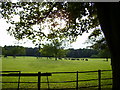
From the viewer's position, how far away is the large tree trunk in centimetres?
869

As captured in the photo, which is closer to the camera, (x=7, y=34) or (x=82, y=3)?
(x=82, y=3)

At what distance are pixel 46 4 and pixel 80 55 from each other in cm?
16498

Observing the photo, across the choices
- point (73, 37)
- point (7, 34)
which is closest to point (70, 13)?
point (73, 37)

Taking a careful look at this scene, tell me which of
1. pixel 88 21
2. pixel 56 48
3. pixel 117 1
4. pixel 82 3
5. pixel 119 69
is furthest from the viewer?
pixel 56 48

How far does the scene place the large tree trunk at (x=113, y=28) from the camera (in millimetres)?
8688

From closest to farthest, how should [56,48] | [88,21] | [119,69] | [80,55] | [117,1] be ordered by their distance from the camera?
[117,1], [119,69], [88,21], [56,48], [80,55]

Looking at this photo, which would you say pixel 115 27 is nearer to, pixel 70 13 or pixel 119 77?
pixel 119 77

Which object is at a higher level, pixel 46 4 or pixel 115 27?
pixel 46 4

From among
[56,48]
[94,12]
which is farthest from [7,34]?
[56,48]

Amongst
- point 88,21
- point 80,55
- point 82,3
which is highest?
point 82,3

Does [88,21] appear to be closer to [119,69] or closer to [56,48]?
[119,69]

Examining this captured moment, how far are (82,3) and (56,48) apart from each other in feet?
262

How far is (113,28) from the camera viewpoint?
8.90 metres

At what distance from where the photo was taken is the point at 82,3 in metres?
11.9
